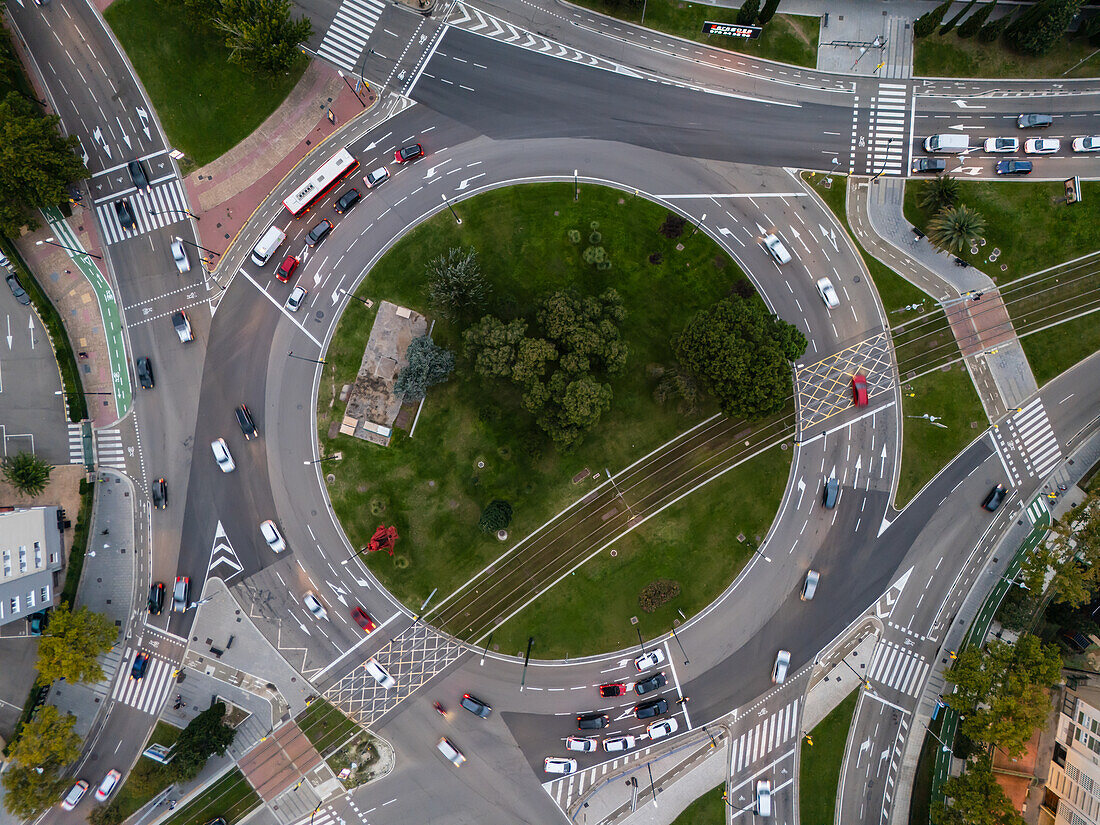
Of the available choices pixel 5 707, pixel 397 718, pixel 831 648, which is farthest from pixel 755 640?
pixel 5 707

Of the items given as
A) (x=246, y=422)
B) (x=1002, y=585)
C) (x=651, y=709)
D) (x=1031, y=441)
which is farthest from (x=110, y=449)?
(x=1031, y=441)

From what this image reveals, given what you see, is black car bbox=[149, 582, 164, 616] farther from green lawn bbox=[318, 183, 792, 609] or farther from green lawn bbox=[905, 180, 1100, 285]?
green lawn bbox=[905, 180, 1100, 285]

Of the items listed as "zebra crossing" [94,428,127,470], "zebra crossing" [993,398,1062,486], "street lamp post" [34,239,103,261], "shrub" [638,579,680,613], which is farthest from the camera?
"zebra crossing" [993,398,1062,486]

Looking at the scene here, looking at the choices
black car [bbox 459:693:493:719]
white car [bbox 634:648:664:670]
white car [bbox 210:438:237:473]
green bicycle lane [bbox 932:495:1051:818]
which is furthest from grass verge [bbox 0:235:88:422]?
green bicycle lane [bbox 932:495:1051:818]

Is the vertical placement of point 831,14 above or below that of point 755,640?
above

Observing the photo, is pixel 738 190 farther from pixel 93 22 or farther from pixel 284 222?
pixel 93 22
